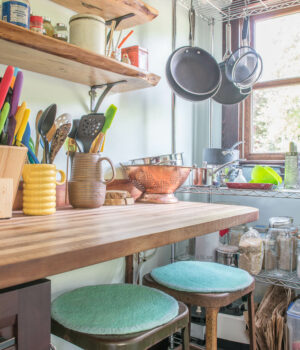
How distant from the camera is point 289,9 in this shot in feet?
7.16

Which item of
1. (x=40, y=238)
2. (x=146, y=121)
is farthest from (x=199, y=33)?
(x=40, y=238)

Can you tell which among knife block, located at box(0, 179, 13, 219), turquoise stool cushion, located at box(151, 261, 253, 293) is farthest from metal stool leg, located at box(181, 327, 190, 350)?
knife block, located at box(0, 179, 13, 219)

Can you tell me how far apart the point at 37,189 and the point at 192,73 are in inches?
46.4

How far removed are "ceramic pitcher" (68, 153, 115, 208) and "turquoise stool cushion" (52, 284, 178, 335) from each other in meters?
0.28

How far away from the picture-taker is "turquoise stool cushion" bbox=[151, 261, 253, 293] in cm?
116

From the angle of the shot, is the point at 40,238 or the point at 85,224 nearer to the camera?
the point at 40,238

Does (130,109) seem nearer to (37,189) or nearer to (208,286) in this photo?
(37,189)

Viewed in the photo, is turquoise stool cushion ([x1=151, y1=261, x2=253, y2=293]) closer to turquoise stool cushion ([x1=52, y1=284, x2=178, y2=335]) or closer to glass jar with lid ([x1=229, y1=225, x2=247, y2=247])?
turquoise stool cushion ([x1=52, y1=284, x2=178, y2=335])

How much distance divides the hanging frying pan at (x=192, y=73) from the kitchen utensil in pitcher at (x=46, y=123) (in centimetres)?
86

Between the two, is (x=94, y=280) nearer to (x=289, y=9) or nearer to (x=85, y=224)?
(x=85, y=224)

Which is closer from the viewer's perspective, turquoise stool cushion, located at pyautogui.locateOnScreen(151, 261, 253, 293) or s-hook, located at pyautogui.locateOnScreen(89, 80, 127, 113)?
turquoise stool cushion, located at pyautogui.locateOnScreen(151, 261, 253, 293)

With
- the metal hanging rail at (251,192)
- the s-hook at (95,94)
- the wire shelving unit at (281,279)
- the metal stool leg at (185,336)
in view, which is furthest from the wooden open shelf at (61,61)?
the wire shelving unit at (281,279)

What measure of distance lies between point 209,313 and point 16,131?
80 centimetres

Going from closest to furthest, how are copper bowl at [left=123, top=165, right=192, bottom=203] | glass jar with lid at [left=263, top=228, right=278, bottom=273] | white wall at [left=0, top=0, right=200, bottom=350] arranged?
white wall at [left=0, top=0, right=200, bottom=350] → copper bowl at [left=123, top=165, right=192, bottom=203] → glass jar with lid at [left=263, top=228, right=278, bottom=273]
